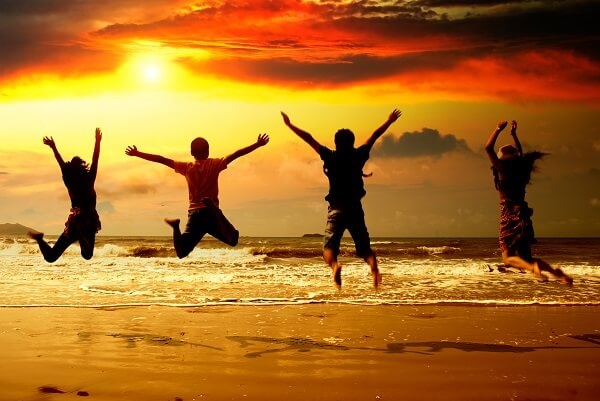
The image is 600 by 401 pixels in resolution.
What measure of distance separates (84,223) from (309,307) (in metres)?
4.34

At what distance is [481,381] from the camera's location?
6809 mm

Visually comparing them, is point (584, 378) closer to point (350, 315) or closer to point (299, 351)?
point (299, 351)

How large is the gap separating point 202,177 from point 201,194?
0.26 meters

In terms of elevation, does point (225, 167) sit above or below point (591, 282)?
above

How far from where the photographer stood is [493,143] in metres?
9.45

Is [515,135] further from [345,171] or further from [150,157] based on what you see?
[150,157]

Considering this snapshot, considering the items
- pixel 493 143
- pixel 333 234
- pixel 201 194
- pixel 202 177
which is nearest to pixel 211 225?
pixel 201 194

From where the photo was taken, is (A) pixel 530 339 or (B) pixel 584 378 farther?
(A) pixel 530 339

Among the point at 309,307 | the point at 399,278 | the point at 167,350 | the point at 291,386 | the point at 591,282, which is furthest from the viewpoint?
the point at 399,278

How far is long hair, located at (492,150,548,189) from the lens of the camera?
9.80 meters

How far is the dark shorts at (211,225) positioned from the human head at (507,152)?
4.04 metres

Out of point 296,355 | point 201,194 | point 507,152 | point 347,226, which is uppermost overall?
point 507,152

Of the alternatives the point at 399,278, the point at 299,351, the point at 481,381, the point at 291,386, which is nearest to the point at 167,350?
the point at 299,351

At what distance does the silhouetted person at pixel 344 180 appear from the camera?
8812 millimetres
